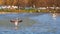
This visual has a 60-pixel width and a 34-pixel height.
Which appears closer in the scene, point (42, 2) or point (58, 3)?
point (58, 3)

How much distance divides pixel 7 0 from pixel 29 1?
295cm

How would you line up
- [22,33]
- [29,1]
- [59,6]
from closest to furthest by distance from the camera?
[22,33] → [59,6] → [29,1]

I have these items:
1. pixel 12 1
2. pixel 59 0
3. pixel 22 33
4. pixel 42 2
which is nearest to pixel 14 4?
pixel 12 1

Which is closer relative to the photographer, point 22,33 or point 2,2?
point 22,33

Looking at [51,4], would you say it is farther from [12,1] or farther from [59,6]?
[12,1]

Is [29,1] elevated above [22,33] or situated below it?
below

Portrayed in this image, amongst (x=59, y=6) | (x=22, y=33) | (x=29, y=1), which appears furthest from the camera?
(x=29, y=1)

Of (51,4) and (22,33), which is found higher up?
(22,33)

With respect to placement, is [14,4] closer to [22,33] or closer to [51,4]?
[51,4]

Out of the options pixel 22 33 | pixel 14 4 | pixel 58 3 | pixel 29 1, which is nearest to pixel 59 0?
pixel 58 3

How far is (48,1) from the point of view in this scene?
32031 mm

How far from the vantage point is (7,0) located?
104ft

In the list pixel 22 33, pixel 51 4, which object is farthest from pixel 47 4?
pixel 22 33

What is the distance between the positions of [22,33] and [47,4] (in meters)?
22.1
